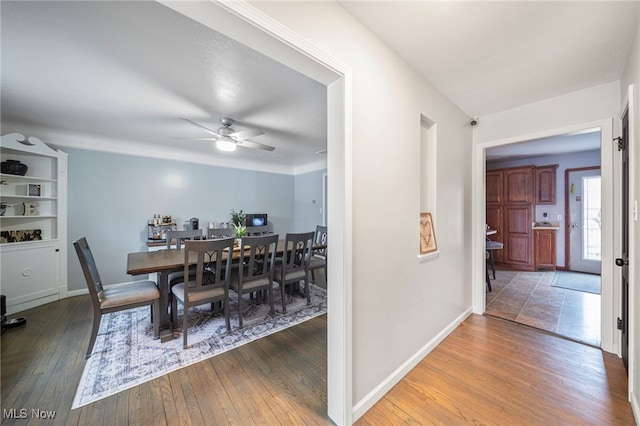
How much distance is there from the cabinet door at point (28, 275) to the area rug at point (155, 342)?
124 cm

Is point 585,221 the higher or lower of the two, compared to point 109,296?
higher

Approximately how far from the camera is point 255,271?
123 inches

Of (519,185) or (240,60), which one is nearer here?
(240,60)

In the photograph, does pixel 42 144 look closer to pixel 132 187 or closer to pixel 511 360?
pixel 132 187


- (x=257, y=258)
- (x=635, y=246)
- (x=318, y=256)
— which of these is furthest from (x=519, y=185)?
(x=257, y=258)

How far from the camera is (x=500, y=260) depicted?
18.4 ft

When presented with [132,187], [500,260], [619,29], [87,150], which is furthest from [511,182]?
[87,150]

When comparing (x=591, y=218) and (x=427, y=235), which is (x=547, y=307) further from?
(x=591, y=218)

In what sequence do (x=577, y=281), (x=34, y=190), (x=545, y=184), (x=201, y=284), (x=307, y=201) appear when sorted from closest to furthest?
1. (x=201, y=284)
2. (x=34, y=190)
3. (x=577, y=281)
4. (x=545, y=184)
5. (x=307, y=201)

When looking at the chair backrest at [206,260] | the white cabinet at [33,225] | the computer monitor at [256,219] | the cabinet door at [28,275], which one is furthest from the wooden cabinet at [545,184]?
the cabinet door at [28,275]

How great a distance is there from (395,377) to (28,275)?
15.4ft

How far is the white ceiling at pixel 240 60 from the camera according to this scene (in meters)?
1.49

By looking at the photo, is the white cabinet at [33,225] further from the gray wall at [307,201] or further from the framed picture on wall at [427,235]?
the framed picture on wall at [427,235]

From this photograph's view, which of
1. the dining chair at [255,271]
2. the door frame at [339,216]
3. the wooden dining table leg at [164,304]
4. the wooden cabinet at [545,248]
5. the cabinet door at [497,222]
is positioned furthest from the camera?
the cabinet door at [497,222]
